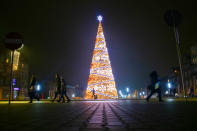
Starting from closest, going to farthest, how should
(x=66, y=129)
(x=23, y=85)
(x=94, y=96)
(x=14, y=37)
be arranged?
(x=66, y=129) < (x=14, y=37) < (x=94, y=96) < (x=23, y=85)

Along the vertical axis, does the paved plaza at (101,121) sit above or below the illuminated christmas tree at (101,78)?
below

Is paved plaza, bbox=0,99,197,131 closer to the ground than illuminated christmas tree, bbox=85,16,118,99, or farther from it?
closer to the ground

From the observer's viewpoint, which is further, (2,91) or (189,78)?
(189,78)

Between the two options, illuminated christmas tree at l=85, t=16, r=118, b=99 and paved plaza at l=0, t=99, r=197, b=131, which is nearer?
paved plaza at l=0, t=99, r=197, b=131

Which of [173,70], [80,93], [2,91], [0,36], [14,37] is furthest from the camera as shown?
[80,93]

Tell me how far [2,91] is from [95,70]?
92.8 feet

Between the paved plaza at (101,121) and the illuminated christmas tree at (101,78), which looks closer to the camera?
the paved plaza at (101,121)

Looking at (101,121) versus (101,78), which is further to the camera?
(101,78)

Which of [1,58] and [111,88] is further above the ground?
[1,58]

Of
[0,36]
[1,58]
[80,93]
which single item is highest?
[0,36]

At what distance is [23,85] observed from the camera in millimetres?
64875

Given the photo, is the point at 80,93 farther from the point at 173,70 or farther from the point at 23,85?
the point at 23,85

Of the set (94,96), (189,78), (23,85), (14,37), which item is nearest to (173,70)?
(189,78)

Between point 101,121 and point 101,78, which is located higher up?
point 101,78
